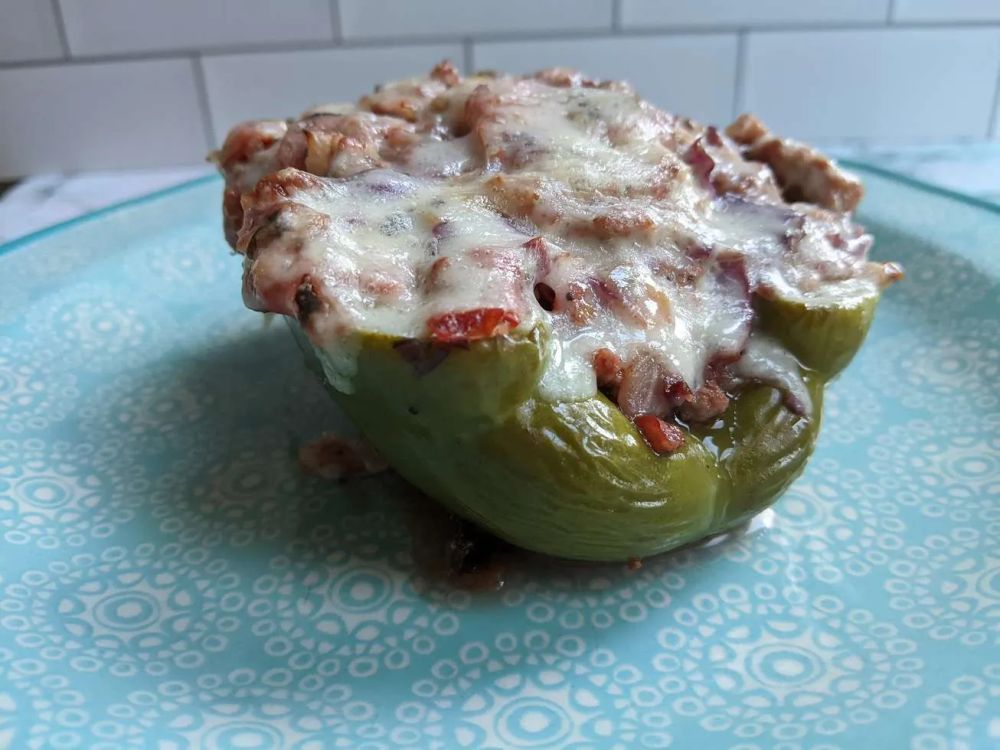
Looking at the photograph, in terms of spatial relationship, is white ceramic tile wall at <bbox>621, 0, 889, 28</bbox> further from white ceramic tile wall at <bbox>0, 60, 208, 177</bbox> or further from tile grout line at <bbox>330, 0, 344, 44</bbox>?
white ceramic tile wall at <bbox>0, 60, 208, 177</bbox>

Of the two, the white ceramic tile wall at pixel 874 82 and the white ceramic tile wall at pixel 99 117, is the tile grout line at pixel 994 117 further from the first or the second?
the white ceramic tile wall at pixel 99 117

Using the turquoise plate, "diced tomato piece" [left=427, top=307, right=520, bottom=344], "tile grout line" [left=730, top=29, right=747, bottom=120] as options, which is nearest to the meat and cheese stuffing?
"diced tomato piece" [left=427, top=307, right=520, bottom=344]

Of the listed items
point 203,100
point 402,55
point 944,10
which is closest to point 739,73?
point 944,10

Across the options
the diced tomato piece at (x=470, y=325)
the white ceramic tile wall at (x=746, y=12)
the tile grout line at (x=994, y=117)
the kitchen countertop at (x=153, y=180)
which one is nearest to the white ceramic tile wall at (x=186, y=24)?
the kitchen countertop at (x=153, y=180)

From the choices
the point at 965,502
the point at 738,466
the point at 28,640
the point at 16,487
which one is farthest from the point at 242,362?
the point at 965,502

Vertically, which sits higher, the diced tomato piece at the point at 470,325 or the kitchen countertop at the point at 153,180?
the diced tomato piece at the point at 470,325

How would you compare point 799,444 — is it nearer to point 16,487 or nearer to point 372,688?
point 372,688
